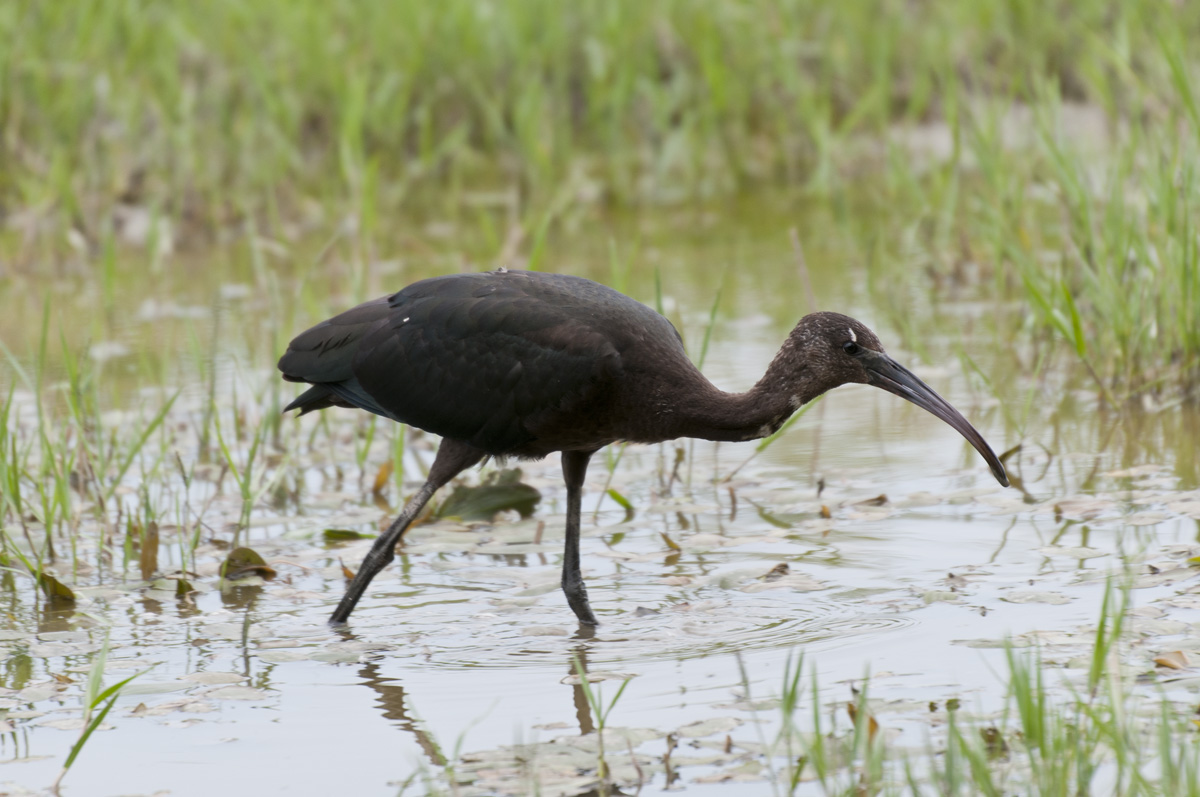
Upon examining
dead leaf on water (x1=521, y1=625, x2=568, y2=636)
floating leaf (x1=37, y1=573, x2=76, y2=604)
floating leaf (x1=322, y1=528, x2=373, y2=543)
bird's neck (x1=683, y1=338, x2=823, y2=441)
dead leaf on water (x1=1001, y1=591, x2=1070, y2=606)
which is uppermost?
bird's neck (x1=683, y1=338, x2=823, y2=441)

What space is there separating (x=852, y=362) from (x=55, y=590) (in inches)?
94.4

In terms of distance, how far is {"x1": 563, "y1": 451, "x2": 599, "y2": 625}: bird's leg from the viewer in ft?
15.7

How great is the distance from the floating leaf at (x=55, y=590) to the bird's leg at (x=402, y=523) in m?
0.78

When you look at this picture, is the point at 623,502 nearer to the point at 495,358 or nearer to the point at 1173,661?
the point at 495,358

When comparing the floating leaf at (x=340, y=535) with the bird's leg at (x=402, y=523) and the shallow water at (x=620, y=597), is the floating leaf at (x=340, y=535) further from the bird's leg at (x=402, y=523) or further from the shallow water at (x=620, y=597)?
the bird's leg at (x=402, y=523)

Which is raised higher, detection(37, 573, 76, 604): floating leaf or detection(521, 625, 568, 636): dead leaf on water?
detection(37, 573, 76, 604): floating leaf

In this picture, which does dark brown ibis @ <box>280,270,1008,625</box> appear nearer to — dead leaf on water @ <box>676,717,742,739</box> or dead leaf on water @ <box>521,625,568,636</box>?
dead leaf on water @ <box>521,625,568,636</box>

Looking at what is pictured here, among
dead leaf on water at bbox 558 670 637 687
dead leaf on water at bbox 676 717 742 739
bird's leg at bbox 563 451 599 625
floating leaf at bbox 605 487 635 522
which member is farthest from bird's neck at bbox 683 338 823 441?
dead leaf on water at bbox 676 717 742 739

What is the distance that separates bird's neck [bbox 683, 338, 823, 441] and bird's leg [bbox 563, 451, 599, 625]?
0.44 metres

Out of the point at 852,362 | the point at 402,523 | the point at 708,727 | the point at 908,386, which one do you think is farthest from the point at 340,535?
the point at 708,727

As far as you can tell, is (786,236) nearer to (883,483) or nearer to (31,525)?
(883,483)

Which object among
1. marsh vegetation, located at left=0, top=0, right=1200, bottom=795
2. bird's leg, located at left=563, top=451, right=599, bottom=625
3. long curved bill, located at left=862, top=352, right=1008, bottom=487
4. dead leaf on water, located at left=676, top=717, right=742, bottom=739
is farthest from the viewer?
bird's leg, located at left=563, top=451, right=599, bottom=625

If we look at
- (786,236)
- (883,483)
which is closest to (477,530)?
(883,483)

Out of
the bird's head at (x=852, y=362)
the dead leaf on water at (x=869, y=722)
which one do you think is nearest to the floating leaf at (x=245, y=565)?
the bird's head at (x=852, y=362)
